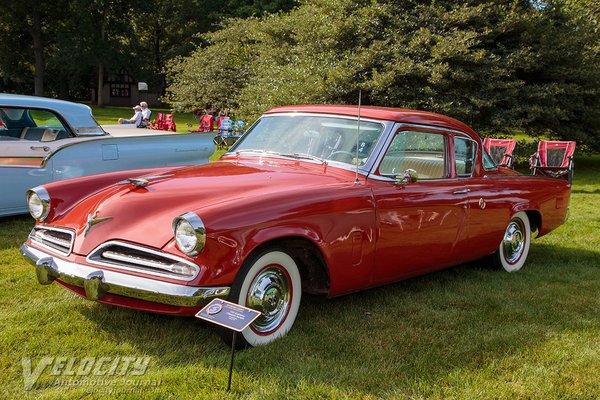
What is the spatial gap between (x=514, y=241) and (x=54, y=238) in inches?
169

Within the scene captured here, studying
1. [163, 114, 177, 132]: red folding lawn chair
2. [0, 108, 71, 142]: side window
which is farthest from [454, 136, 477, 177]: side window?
[163, 114, 177, 132]: red folding lawn chair

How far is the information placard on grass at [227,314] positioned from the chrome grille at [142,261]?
0.25m

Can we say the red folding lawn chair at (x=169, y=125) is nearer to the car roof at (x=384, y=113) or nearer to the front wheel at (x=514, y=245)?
the car roof at (x=384, y=113)

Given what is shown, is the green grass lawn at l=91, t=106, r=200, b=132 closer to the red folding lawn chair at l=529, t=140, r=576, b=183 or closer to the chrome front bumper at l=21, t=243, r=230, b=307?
the red folding lawn chair at l=529, t=140, r=576, b=183

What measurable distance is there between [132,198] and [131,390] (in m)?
1.27

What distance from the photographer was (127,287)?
3135 mm

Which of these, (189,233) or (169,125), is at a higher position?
(169,125)

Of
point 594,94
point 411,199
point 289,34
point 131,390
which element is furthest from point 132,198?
point 289,34

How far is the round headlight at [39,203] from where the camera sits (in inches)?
158

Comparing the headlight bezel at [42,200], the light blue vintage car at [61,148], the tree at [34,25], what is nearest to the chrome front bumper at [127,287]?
the headlight bezel at [42,200]

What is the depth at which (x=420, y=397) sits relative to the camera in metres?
2.94

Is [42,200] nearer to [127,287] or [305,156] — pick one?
[127,287]

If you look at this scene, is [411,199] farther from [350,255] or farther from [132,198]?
[132,198]

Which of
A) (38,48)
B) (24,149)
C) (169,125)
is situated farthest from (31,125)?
(38,48)
